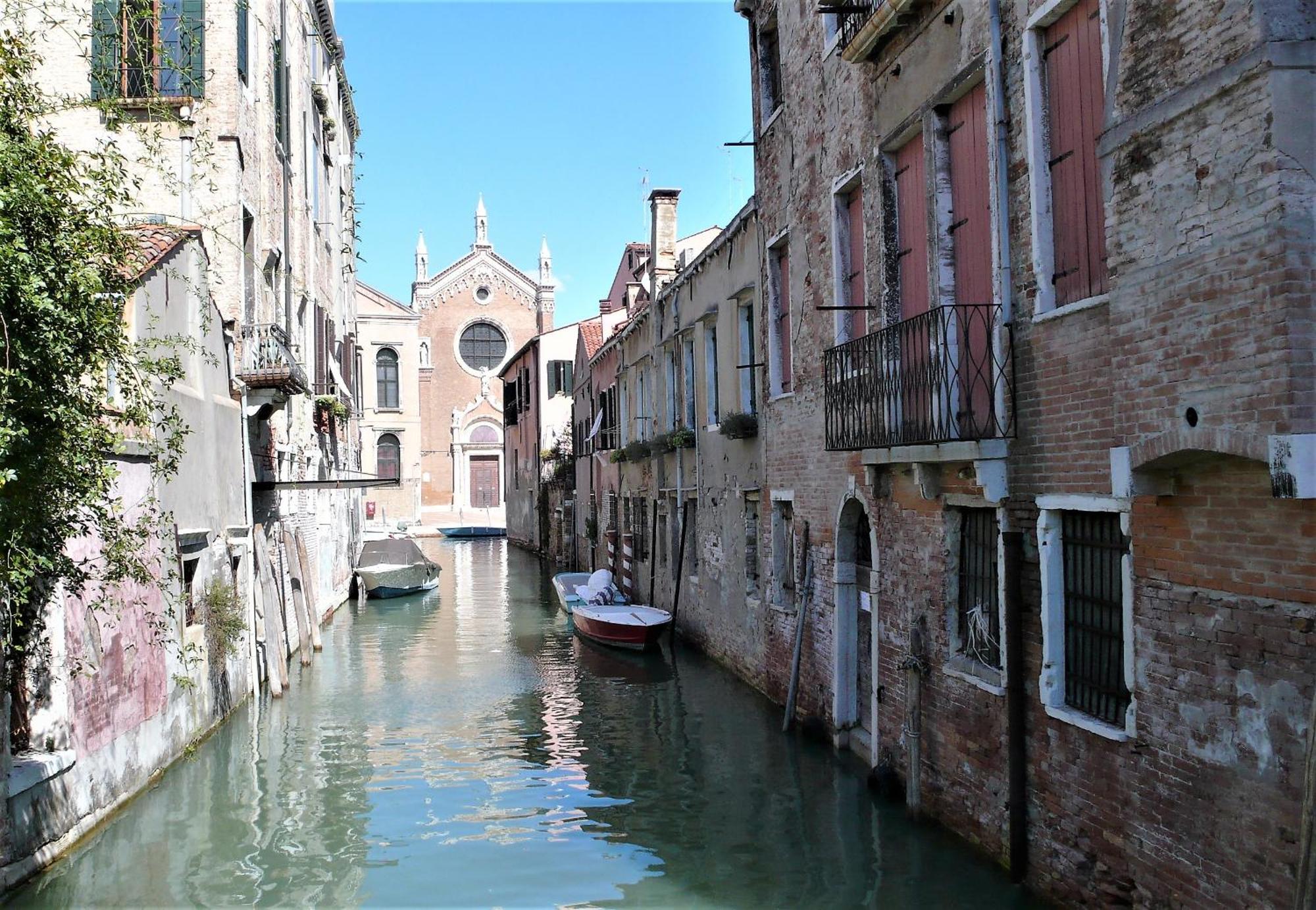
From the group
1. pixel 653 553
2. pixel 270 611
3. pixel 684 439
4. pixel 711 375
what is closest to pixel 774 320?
pixel 711 375

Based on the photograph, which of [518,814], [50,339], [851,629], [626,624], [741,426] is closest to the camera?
[50,339]

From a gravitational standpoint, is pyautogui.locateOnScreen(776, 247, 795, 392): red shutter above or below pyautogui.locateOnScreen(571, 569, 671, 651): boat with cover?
above

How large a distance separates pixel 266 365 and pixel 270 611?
316 centimetres

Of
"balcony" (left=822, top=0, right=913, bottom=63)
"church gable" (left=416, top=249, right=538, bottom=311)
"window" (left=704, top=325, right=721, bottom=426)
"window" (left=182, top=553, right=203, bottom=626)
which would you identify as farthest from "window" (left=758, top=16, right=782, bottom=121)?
"church gable" (left=416, top=249, right=538, bottom=311)

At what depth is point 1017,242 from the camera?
670 centimetres

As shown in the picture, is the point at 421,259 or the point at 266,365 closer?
the point at 266,365

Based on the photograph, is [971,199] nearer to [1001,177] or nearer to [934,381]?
[1001,177]

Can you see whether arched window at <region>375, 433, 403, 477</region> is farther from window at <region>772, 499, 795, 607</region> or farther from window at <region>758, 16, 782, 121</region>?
window at <region>772, 499, 795, 607</region>

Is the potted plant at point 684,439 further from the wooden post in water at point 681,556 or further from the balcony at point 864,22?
the balcony at point 864,22

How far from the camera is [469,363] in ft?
193

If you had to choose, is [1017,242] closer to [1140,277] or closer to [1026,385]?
[1026,385]

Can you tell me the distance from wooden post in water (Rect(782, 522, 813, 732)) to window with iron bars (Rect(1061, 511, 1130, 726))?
4691 mm

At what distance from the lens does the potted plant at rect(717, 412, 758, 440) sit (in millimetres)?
12867

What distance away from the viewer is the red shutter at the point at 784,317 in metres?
11.8
